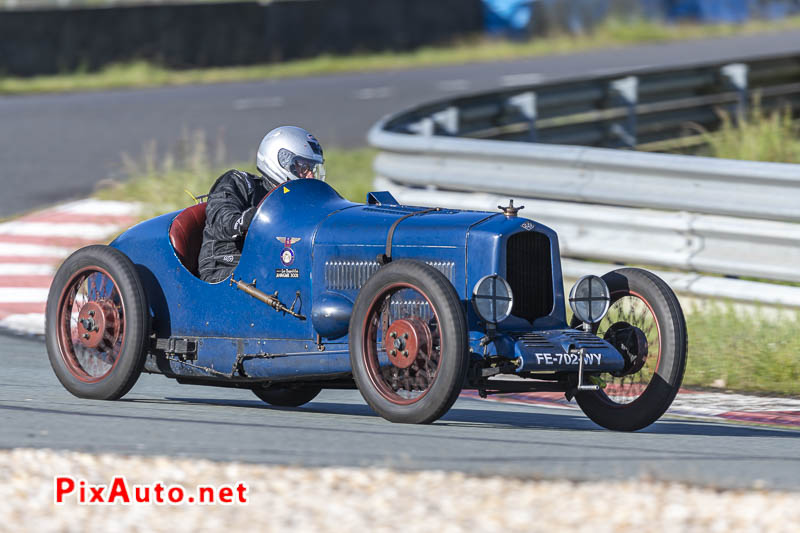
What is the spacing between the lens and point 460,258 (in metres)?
6.48

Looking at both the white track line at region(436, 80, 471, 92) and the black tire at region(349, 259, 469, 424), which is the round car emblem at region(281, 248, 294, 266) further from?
the white track line at region(436, 80, 471, 92)

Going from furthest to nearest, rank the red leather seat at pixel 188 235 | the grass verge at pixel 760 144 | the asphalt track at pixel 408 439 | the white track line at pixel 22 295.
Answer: the grass verge at pixel 760 144 < the white track line at pixel 22 295 < the red leather seat at pixel 188 235 < the asphalt track at pixel 408 439

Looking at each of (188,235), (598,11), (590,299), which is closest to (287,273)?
(188,235)

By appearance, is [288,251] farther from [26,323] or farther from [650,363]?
[26,323]

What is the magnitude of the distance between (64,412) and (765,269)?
14.6ft

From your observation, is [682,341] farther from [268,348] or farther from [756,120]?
[756,120]

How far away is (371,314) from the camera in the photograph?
6.39 metres

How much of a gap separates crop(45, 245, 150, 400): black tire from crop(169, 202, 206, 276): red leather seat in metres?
0.33

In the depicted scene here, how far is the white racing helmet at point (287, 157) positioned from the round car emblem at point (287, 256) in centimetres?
56

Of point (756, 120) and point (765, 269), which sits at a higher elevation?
point (756, 120)

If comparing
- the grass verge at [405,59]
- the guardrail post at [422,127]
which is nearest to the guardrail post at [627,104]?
the guardrail post at [422,127]

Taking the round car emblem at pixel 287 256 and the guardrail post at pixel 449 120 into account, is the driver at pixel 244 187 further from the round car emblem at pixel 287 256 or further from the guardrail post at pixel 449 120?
the guardrail post at pixel 449 120

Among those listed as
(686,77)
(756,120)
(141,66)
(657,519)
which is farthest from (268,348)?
(141,66)

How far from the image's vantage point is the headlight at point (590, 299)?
6.62m
